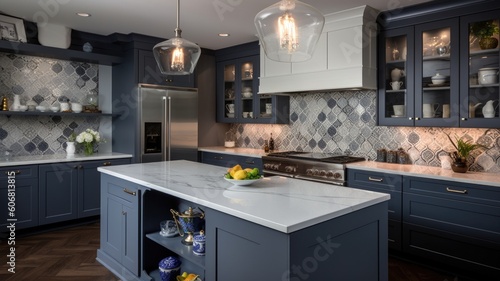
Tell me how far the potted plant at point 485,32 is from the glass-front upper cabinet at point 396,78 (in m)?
0.56

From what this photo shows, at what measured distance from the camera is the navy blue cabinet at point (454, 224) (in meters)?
2.92

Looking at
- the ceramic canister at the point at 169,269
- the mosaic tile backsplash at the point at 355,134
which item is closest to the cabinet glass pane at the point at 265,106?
the mosaic tile backsplash at the point at 355,134

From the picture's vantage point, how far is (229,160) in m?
5.26

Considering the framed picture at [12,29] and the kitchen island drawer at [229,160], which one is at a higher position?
the framed picture at [12,29]

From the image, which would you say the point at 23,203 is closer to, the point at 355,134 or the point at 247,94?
the point at 247,94

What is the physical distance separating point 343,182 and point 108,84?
3639mm

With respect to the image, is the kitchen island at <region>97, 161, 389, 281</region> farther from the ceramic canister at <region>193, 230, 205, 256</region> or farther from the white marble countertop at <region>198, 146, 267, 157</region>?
the white marble countertop at <region>198, 146, 267, 157</region>

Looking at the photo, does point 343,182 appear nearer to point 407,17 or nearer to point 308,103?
point 308,103

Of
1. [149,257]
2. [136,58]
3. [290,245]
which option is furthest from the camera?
[136,58]

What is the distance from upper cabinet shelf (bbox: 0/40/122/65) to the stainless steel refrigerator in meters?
0.59

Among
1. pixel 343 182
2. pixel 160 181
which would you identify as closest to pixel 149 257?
pixel 160 181

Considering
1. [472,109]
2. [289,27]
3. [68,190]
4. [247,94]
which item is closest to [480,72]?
[472,109]

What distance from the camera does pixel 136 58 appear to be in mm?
4875

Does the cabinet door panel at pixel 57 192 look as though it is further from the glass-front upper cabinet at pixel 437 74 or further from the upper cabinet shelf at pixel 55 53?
the glass-front upper cabinet at pixel 437 74
